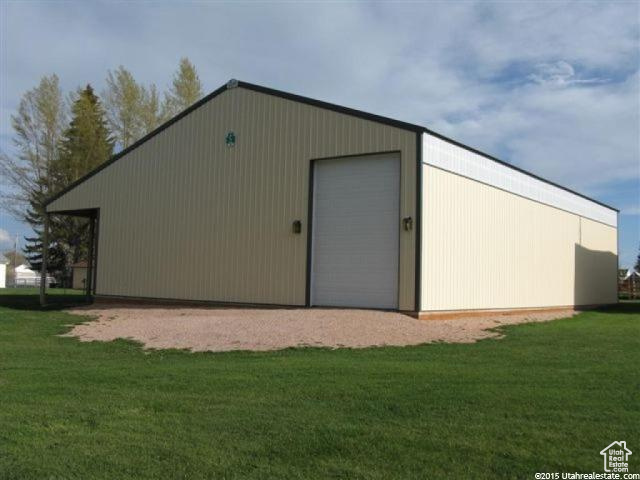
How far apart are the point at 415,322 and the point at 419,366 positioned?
239 inches

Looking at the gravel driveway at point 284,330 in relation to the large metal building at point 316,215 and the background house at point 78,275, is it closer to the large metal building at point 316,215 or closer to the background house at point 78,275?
the large metal building at point 316,215

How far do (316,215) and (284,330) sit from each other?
574 cm

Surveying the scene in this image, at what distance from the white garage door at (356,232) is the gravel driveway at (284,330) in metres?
1.16

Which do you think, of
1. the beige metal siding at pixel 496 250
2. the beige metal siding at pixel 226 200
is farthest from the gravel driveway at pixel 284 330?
the beige metal siding at pixel 226 200

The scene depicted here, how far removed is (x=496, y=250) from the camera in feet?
65.5

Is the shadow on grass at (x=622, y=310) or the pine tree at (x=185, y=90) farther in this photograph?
the pine tree at (x=185, y=90)

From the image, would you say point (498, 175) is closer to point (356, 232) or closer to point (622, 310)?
point (356, 232)

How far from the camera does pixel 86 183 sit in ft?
82.7

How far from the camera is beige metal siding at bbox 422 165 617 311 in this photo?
16.8 metres

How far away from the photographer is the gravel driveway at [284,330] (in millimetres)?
12125

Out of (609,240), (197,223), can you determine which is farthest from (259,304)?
(609,240)

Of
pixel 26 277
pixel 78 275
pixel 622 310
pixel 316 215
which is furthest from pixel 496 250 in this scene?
pixel 26 277

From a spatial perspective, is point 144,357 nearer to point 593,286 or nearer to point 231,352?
point 231,352

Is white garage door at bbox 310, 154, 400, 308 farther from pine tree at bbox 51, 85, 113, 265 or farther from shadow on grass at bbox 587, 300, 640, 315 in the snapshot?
pine tree at bbox 51, 85, 113, 265
